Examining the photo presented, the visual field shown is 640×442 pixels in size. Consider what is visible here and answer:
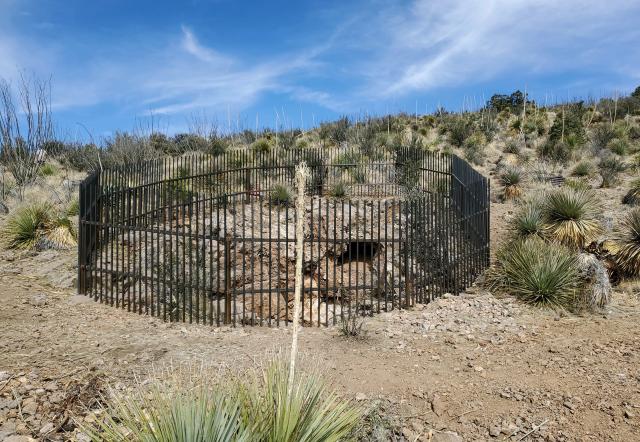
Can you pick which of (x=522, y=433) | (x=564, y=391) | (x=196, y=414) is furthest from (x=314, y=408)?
(x=564, y=391)

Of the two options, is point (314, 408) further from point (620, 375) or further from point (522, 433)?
point (620, 375)

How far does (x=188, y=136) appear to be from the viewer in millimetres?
31969

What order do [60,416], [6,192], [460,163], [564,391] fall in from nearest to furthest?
1. [60,416]
2. [564,391]
3. [460,163]
4. [6,192]

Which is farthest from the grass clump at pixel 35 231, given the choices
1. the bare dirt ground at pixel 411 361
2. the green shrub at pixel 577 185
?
the green shrub at pixel 577 185

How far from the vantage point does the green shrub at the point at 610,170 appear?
18.1 meters

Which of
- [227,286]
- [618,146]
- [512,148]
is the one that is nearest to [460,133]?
[512,148]

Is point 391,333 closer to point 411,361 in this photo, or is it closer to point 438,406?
point 411,361

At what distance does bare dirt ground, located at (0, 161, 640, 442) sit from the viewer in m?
4.42

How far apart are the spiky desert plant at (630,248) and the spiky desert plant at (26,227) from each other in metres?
13.2

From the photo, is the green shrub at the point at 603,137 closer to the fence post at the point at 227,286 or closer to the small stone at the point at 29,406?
the fence post at the point at 227,286

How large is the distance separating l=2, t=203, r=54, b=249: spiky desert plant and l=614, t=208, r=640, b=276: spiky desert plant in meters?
13.2

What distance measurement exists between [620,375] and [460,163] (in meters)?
5.94

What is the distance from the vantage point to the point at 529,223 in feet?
34.6

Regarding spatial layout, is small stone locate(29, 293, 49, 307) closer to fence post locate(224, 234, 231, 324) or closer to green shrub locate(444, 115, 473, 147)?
fence post locate(224, 234, 231, 324)
